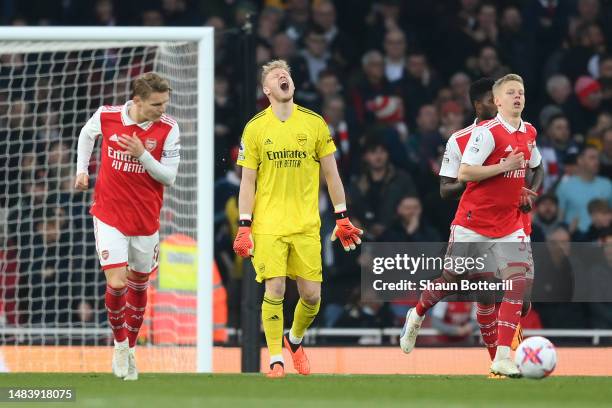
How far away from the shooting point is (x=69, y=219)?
556 inches

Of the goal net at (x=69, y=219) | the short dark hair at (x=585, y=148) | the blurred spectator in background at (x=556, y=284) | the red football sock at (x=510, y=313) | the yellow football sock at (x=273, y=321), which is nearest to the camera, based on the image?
the red football sock at (x=510, y=313)

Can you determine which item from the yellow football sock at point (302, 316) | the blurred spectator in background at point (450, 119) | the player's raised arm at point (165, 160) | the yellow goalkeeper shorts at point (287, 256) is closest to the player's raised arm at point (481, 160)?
the yellow goalkeeper shorts at point (287, 256)

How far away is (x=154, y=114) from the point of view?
9961 mm

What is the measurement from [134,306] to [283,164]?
147 centimetres

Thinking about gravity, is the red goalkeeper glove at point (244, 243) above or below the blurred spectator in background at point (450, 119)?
below

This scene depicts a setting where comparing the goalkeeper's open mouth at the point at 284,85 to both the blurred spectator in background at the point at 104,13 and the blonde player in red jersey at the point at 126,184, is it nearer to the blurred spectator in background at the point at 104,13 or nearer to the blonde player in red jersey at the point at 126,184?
the blonde player in red jersey at the point at 126,184

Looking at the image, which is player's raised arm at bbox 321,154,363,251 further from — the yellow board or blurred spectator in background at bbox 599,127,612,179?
blurred spectator in background at bbox 599,127,612,179

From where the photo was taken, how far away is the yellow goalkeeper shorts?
10.2m

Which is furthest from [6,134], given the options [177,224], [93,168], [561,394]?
[561,394]

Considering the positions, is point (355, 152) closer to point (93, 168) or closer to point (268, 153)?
point (93, 168)

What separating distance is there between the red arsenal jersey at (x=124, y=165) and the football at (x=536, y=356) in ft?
8.78

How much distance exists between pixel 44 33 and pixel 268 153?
2944 mm

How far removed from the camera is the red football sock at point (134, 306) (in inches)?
412

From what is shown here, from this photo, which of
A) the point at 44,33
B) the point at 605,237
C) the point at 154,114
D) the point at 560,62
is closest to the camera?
the point at 154,114
